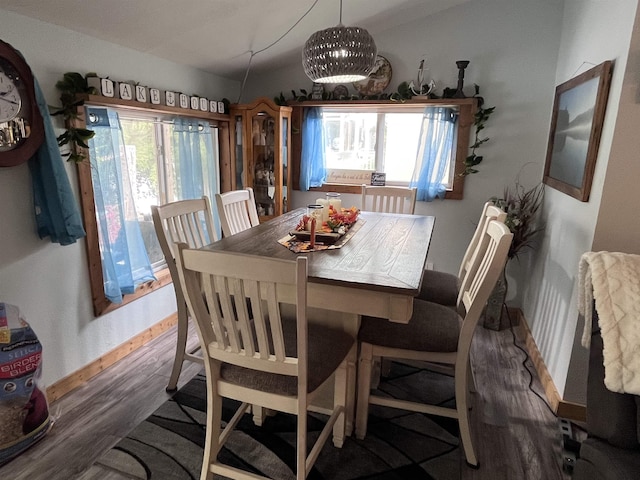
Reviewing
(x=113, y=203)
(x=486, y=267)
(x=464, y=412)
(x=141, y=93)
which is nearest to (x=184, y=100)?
(x=141, y=93)

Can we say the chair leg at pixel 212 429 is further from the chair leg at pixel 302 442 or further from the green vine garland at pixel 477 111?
the green vine garland at pixel 477 111

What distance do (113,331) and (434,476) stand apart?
197 centimetres

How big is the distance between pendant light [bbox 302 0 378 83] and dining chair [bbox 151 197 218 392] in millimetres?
982

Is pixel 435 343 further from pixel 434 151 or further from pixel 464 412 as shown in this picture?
pixel 434 151

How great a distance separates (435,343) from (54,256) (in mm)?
1912

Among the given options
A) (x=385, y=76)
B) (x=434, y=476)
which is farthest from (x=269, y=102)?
(x=434, y=476)

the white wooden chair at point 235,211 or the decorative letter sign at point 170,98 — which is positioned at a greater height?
the decorative letter sign at point 170,98

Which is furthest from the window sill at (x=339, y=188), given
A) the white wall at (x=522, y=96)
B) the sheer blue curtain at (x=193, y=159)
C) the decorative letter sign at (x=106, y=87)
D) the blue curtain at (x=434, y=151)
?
the decorative letter sign at (x=106, y=87)

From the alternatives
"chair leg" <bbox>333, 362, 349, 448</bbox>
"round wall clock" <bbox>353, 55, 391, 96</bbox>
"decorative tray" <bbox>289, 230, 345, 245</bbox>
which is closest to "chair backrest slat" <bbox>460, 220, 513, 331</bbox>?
"chair leg" <bbox>333, 362, 349, 448</bbox>

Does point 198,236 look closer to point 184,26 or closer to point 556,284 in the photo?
point 184,26

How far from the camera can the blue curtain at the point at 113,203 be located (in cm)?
222

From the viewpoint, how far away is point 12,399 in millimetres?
1710

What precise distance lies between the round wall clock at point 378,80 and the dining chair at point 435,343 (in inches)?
73.1

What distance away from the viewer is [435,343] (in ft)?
5.62
